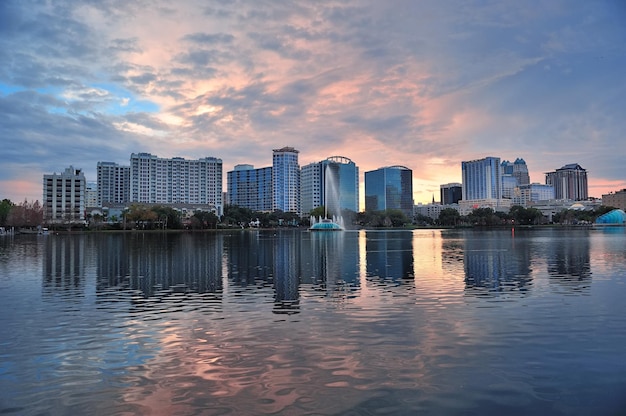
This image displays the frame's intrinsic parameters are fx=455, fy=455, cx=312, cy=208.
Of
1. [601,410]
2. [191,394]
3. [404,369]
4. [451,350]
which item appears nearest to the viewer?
[601,410]

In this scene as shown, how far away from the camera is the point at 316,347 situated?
14.4 m

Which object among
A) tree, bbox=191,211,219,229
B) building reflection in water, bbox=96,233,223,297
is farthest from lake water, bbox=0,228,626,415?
tree, bbox=191,211,219,229

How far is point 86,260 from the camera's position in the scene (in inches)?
1800

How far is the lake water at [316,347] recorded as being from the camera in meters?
10.4

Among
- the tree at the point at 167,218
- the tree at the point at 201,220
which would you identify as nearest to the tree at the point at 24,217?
the tree at the point at 167,218

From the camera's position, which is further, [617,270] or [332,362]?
[617,270]

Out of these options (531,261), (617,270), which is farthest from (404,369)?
(531,261)

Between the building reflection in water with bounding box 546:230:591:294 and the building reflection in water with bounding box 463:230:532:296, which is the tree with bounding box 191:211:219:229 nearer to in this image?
the building reflection in water with bounding box 463:230:532:296

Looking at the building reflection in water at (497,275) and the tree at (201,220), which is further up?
the tree at (201,220)

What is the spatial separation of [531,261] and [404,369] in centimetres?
3327

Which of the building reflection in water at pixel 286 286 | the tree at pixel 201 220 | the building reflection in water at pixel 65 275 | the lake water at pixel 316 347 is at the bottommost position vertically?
the lake water at pixel 316 347

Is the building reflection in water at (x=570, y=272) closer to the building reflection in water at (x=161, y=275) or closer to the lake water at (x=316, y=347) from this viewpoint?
the lake water at (x=316, y=347)

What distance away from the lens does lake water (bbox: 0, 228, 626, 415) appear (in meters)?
10.4

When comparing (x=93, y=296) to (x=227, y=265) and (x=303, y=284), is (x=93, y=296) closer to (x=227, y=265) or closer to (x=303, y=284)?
(x=303, y=284)
